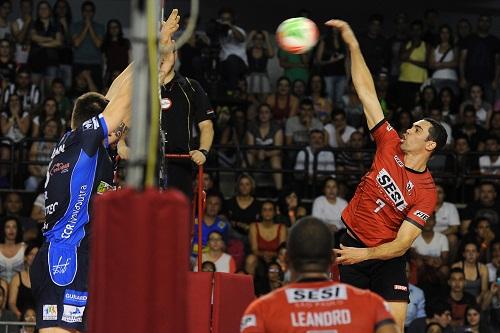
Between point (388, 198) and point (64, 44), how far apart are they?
10.5m

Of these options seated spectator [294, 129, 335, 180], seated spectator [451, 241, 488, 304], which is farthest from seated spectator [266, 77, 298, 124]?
seated spectator [451, 241, 488, 304]

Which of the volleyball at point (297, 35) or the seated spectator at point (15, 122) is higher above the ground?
the volleyball at point (297, 35)

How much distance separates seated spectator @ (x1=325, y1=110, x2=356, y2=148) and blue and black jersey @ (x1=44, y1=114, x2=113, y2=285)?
976 centimetres

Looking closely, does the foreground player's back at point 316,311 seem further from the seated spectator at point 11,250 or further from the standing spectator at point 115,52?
the standing spectator at point 115,52

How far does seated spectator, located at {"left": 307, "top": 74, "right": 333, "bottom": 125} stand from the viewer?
18.0 meters

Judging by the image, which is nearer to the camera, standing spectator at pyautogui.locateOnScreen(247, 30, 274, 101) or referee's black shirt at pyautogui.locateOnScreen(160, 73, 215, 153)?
referee's black shirt at pyautogui.locateOnScreen(160, 73, 215, 153)

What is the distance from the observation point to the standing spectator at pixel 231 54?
18281 millimetres

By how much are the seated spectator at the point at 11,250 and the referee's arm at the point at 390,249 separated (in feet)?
20.4

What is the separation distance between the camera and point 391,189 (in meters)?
9.24

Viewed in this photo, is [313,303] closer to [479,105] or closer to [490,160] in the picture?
[490,160]

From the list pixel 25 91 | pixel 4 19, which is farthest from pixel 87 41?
pixel 25 91

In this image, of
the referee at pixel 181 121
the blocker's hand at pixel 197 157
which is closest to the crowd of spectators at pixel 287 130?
the referee at pixel 181 121

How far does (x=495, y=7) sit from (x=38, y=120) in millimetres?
9531

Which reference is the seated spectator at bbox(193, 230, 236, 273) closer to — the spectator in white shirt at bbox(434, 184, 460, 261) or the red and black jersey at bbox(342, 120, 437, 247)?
the spectator in white shirt at bbox(434, 184, 460, 261)
